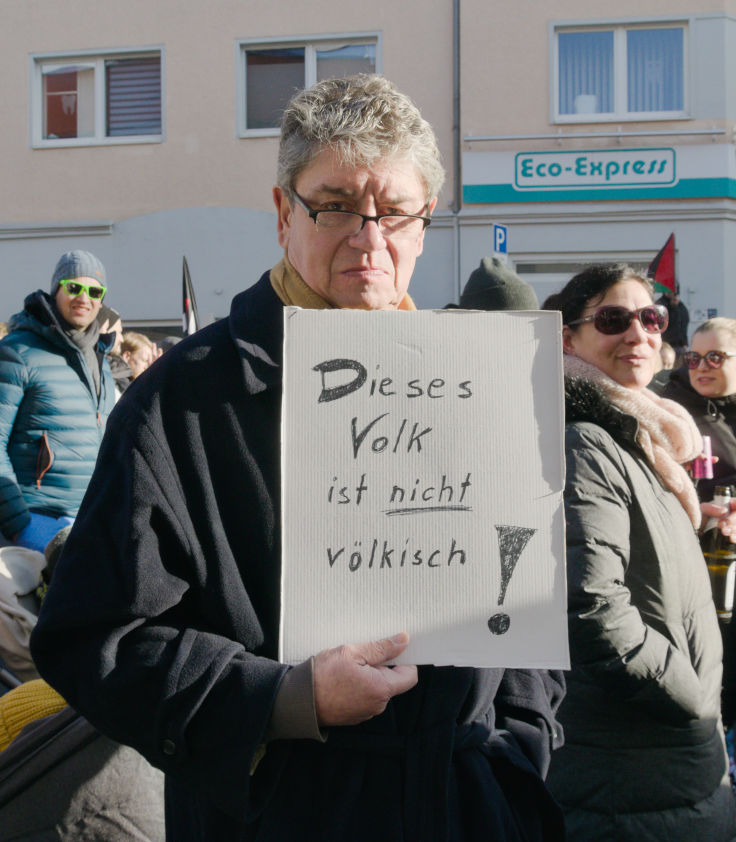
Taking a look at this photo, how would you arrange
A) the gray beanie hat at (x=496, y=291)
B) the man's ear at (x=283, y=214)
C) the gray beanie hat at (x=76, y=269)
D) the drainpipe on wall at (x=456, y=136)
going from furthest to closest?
the drainpipe on wall at (x=456, y=136)
the gray beanie hat at (x=76, y=269)
the gray beanie hat at (x=496, y=291)
the man's ear at (x=283, y=214)

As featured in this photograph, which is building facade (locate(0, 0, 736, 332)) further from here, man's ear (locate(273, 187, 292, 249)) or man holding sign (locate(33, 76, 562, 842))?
man holding sign (locate(33, 76, 562, 842))

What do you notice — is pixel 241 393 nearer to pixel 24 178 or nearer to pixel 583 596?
pixel 583 596

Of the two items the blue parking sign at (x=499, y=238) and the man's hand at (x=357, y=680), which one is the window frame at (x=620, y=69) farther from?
the man's hand at (x=357, y=680)

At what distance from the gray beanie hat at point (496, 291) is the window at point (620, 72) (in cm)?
887

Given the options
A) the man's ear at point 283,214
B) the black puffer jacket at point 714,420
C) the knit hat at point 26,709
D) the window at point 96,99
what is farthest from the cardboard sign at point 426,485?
the window at point 96,99

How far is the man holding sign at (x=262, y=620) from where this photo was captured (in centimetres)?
122

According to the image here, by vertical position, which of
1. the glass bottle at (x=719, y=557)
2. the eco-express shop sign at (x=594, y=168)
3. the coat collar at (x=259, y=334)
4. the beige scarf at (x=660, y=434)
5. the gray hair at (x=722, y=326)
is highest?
the eco-express shop sign at (x=594, y=168)

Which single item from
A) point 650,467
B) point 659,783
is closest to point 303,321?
point 650,467

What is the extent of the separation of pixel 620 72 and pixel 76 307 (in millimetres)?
9845

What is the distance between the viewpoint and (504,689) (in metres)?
1.52

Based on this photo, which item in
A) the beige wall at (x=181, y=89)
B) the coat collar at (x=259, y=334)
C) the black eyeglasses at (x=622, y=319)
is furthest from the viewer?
the beige wall at (x=181, y=89)

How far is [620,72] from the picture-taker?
39.3 feet

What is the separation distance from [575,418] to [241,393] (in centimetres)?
118

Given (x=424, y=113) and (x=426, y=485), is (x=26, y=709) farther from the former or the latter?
(x=424, y=113)
